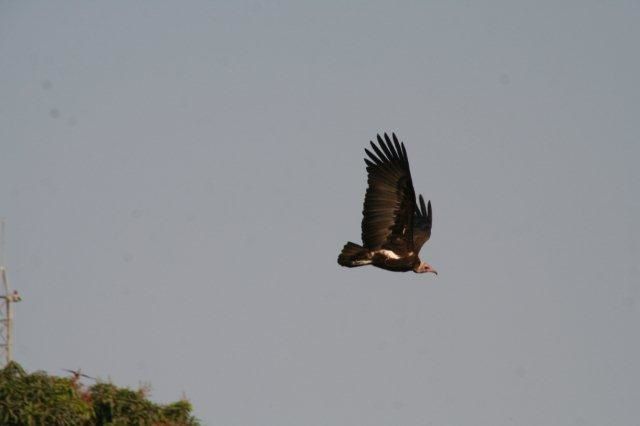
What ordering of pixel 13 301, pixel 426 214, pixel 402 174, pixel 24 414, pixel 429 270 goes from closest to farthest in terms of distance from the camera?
1. pixel 24 414
2. pixel 402 174
3. pixel 429 270
4. pixel 426 214
5. pixel 13 301

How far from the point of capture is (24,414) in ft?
83.0

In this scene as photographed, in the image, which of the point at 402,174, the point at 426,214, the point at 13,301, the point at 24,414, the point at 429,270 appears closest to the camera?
the point at 24,414

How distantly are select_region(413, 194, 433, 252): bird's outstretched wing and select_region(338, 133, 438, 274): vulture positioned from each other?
225 centimetres

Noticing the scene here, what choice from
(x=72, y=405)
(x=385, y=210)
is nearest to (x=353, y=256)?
(x=385, y=210)

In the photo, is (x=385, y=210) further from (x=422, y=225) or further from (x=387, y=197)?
(x=422, y=225)

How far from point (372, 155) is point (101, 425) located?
6642 millimetres

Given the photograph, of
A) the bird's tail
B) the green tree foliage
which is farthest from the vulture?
the green tree foliage

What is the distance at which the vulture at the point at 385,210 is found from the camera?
27.4 meters

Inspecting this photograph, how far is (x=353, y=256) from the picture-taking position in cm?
2755

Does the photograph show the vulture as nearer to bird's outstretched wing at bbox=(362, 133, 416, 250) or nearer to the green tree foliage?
bird's outstretched wing at bbox=(362, 133, 416, 250)

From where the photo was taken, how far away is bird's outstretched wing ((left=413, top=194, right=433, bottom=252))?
3066 cm

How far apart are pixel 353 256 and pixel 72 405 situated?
552 centimetres

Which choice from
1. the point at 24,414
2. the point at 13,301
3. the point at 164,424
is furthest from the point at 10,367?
the point at 13,301

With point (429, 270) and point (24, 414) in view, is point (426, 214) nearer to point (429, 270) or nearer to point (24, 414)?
point (429, 270)
